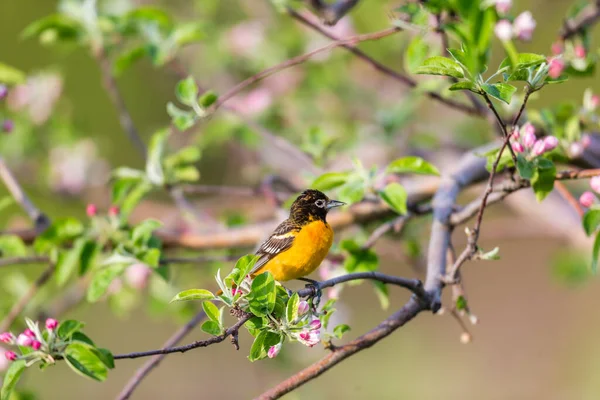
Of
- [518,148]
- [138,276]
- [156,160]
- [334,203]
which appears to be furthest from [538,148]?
[138,276]

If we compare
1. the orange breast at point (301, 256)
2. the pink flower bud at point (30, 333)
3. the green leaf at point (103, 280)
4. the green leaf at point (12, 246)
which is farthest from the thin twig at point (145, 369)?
the green leaf at point (12, 246)

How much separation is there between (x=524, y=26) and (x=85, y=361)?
178 cm

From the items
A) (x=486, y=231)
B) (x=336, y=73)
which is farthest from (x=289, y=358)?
(x=336, y=73)

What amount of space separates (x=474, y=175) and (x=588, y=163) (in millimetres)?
429

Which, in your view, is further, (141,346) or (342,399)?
(141,346)

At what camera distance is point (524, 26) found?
2.58 metres

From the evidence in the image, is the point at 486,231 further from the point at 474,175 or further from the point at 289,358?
the point at 474,175

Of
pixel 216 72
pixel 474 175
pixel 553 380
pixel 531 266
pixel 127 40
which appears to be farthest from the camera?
pixel 531 266

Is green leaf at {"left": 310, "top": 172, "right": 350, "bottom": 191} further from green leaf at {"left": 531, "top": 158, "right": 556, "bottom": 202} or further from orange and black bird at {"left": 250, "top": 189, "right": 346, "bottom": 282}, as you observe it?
green leaf at {"left": 531, "top": 158, "right": 556, "bottom": 202}

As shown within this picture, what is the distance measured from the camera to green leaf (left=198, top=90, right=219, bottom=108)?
8.37ft

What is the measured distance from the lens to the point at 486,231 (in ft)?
15.0

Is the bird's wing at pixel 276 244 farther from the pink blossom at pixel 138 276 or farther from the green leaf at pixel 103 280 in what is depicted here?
the pink blossom at pixel 138 276

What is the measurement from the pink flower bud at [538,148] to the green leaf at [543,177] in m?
0.02

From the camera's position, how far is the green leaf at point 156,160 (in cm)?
308
